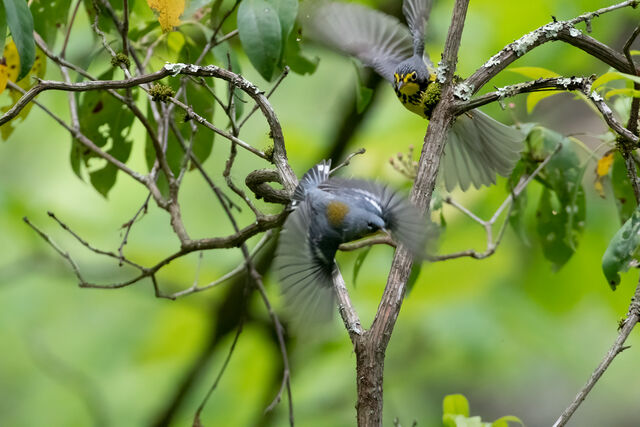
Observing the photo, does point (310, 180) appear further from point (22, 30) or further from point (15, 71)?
point (15, 71)

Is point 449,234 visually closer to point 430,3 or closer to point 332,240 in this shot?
point 430,3

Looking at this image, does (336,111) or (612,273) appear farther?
(336,111)

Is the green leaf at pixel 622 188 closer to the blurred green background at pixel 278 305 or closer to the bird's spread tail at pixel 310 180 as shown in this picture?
the blurred green background at pixel 278 305

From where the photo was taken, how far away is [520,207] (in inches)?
91.0

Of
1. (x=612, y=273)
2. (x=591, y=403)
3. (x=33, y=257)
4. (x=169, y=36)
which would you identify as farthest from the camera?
(x=591, y=403)

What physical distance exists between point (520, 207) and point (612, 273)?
2.32 ft

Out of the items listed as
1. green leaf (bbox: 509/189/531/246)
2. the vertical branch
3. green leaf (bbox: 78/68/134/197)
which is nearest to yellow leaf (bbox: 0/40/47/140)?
green leaf (bbox: 78/68/134/197)

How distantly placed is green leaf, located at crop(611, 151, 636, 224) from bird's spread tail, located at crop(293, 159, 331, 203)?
1070 mm

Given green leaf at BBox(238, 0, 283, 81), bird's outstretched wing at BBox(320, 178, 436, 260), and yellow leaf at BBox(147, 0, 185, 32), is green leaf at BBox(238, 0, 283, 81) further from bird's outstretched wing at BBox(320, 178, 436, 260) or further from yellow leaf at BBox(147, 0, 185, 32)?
bird's outstretched wing at BBox(320, 178, 436, 260)

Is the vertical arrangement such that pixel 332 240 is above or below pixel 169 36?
below

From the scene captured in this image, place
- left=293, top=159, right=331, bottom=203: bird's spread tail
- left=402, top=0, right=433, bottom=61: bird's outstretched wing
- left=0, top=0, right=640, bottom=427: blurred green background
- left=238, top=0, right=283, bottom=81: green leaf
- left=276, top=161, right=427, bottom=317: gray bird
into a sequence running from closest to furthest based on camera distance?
left=276, top=161, right=427, bottom=317: gray bird
left=293, top=159, right=331, bottom=203: bird's spread tail
left=238, top=0, right=283, bottom=81: green leaf
left=402, top=0, right=433, bottom=61: bird's outstretched wing
left=0, top=0, right=640, bottom=427: blurred green background

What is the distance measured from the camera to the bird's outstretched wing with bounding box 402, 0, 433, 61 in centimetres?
196

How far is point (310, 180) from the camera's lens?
4.81 feet

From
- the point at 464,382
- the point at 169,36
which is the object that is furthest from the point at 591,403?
the point at 169,36
